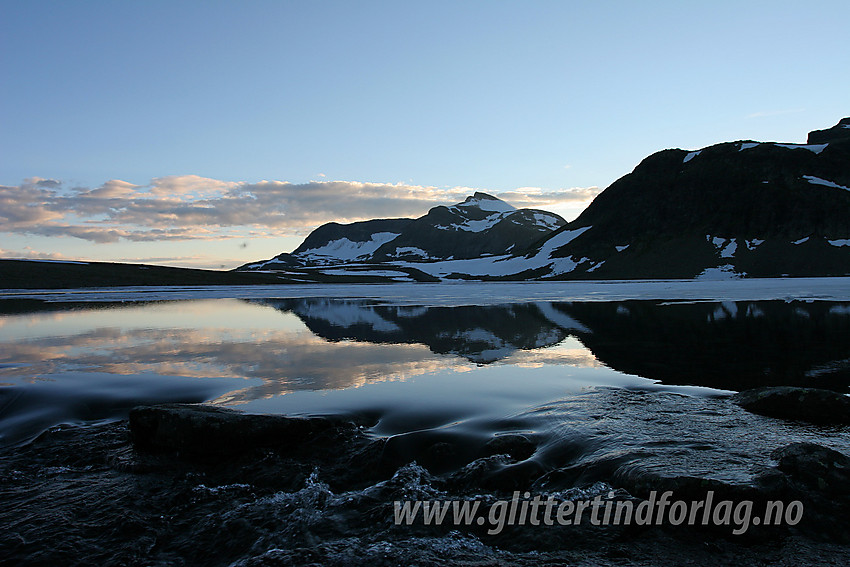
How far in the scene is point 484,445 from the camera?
812 centimetres

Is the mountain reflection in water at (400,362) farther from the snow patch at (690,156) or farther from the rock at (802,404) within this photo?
the snow patch at (690,156)

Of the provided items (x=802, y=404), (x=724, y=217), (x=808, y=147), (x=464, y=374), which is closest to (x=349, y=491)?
(x=464, y=374)

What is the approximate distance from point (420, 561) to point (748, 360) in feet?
44.1

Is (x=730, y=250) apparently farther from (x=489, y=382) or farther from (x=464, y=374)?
(x=489, y=382)

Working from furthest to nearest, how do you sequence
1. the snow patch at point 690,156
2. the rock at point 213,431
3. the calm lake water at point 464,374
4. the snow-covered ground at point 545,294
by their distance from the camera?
the snow patch at point 690,156 < the snow-covered ground at point 545,294 < the calm lake water at point 464,374 < the rock at point 213,431

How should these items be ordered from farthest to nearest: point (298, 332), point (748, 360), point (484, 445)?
1. point (298, 332)
2. point (748, 360)
3. point (484, 445)

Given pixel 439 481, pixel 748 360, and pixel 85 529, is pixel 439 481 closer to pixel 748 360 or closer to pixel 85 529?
pixel 85 529

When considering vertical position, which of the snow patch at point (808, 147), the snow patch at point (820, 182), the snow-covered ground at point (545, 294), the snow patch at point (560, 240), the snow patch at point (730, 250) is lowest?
the snow-covered ground at point (545, 294)

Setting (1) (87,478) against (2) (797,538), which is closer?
(2) (797,538)

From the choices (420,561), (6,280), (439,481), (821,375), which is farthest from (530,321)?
(6,280)

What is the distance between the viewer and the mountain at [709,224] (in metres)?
129

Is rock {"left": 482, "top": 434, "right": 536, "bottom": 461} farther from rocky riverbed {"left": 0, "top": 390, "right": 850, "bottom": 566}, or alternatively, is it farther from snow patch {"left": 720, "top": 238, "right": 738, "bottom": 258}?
snow patch {"left": 720, "top": 238, "right": 738, "bottom": 258}

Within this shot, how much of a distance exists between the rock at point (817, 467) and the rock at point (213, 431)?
6978 mm

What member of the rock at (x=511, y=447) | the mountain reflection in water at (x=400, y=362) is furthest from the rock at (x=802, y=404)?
the rock at (x=511, y=447)
